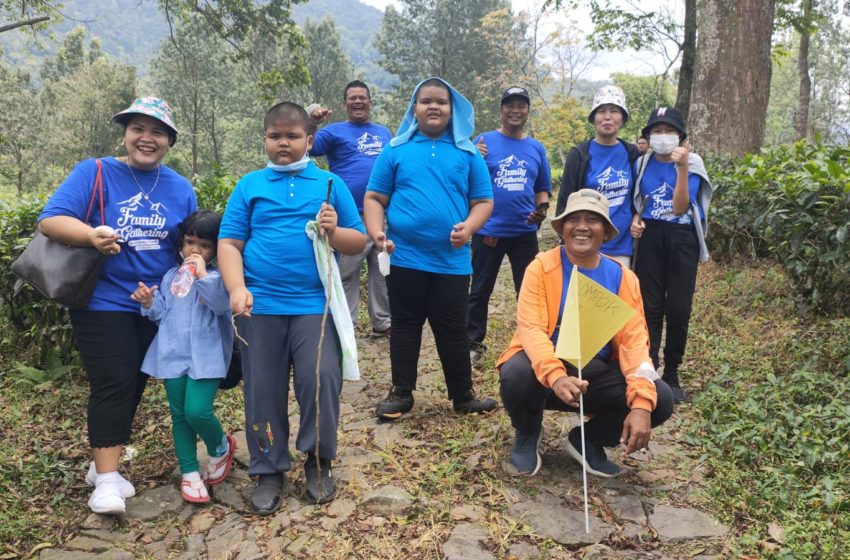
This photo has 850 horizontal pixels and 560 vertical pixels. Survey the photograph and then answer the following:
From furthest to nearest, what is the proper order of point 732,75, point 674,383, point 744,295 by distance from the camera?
point 732,75 < point 744,295 < point 674,383

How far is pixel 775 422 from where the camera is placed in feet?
11.7

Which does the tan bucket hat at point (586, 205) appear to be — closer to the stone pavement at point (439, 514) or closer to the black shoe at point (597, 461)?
the black shoe at point (597, 461)

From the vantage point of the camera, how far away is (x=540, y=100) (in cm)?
3359

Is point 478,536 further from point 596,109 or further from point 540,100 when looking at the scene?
point 540,100

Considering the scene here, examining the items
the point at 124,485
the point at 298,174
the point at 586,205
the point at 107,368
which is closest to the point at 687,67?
the point at 586,205

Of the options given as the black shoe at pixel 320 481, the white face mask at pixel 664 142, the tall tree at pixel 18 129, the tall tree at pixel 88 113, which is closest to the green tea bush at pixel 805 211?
the white face mask at pixel 664 142

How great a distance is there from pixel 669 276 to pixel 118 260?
10.7 ft

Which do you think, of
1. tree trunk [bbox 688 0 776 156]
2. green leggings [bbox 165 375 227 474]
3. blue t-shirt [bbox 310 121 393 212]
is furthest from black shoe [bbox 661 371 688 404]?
tree trunk [bbox 688 0 776 156]

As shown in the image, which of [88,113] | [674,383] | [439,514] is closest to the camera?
[439,514]

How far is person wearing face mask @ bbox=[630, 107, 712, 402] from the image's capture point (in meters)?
3.99

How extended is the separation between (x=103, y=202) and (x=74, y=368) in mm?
2371

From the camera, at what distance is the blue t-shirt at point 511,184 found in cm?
462

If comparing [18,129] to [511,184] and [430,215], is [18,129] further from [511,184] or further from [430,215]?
[430,215]

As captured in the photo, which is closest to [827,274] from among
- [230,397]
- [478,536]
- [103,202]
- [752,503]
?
[752,503]
